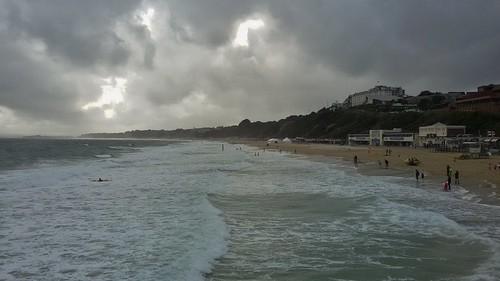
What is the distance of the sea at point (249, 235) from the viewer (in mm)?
10906

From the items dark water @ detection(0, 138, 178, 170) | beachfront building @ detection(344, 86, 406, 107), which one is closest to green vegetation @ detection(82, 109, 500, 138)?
beachfront building @ detection(344, 86, 406, 107)

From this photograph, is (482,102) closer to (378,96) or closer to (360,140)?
(360,140)

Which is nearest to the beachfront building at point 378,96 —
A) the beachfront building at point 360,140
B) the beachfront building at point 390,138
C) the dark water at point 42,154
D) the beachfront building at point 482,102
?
the beachfront building at point 482,102

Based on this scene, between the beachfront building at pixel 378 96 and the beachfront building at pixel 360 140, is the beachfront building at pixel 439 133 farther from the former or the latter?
the beachfront building at pixel 378 96

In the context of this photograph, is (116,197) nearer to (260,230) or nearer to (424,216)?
(260,230)

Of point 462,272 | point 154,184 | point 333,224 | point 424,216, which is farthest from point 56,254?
point 154,184

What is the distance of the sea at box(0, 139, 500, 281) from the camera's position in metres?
10.9

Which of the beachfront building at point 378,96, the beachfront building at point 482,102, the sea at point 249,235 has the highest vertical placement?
the beachfront building at point 378,96

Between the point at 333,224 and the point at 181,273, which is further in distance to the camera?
the point at 333,224

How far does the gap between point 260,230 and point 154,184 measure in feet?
53.4

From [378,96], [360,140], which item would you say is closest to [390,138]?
[360,140]

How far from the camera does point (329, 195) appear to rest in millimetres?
23891

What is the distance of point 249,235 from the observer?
1476 cm

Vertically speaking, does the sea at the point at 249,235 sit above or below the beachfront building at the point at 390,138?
below
